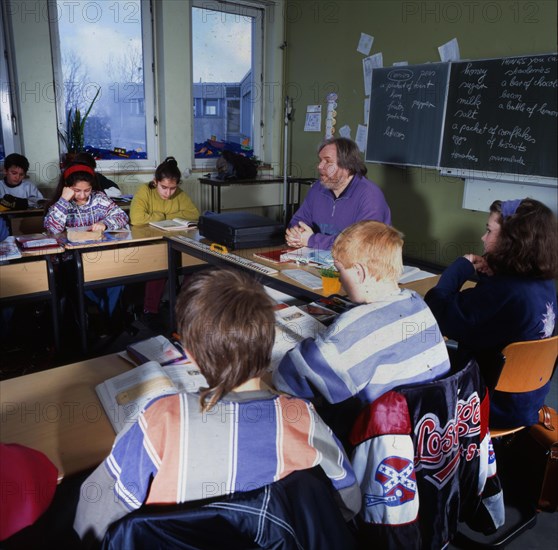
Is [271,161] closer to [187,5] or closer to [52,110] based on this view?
[187,5]

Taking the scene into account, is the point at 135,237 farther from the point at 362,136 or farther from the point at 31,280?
the point at 362,136

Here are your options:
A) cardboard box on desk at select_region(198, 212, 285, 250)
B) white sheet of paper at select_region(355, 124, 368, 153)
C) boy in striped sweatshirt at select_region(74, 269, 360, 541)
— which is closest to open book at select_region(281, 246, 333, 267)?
cardboard box on desk at select_region(198, 212, 285, 250)

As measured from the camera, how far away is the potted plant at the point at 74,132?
4871mm

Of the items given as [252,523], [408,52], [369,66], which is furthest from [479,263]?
[369,66]

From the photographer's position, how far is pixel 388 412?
3.51ft

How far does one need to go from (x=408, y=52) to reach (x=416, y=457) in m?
4.30

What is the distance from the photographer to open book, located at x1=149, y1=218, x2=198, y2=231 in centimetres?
327

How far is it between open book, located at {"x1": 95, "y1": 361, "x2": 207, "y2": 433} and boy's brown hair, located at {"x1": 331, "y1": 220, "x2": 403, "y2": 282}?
0.50m

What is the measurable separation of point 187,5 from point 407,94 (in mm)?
2512

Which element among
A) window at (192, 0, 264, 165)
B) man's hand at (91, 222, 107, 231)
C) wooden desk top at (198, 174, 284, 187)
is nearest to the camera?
man's hand at (91, 222, 107, 231)

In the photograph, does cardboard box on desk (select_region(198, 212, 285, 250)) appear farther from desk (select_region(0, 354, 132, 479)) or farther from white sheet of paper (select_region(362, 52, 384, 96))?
white sheet of paper (select_region(362, 52, 384, 96))

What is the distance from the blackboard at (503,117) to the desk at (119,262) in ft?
8.11

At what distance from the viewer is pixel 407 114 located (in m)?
4.54

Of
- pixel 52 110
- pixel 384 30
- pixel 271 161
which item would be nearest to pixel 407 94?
pixel 384 30
